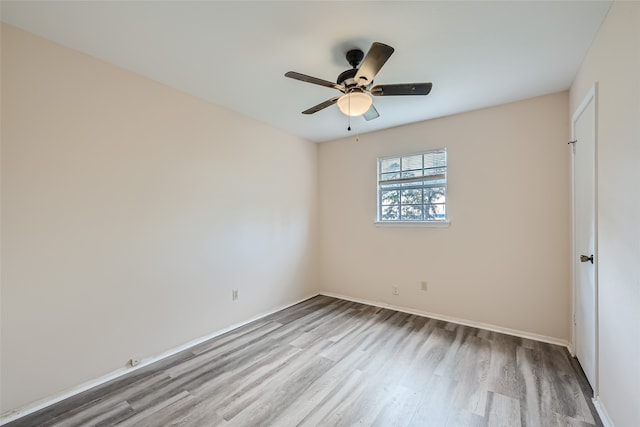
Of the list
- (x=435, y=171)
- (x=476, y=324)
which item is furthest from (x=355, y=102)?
(x=476, y=324)

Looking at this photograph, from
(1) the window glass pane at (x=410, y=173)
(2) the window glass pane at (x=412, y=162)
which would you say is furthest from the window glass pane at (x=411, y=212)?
(2) the window glass pane at (x=412, y=162)

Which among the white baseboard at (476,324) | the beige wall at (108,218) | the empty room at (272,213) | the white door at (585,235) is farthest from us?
the white baseboard at (476,324)

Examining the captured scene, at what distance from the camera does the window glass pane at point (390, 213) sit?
Answer: 12.5 ft

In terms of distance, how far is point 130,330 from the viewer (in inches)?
91.1

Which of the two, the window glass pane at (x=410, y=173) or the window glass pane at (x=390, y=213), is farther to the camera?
the window glass pane at (x=390, y=213)

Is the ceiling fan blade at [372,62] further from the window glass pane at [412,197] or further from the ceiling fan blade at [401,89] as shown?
the window glass pane at [412,197]

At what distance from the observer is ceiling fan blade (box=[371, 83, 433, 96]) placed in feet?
6.45

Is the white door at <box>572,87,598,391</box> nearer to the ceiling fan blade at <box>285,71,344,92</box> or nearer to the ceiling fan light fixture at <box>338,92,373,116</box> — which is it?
the ceiling fan light fixture at <box>338,92,373,116</box>

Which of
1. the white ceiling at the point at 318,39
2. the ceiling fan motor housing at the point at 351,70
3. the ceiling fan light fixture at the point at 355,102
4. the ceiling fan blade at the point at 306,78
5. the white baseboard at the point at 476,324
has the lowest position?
the white baseboard at the point at 476,324

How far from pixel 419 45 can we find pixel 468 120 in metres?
1.62

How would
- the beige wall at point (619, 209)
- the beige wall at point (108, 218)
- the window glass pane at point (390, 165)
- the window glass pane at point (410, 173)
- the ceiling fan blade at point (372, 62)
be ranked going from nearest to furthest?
the beige wall at point (619, 209), the ceiling fan blade at point (372, 62), the beige wall at point (108, 218), the window glass pane at point (410, 173), the window glass pane at point (390, 165)

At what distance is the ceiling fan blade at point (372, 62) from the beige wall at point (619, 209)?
1.16 meters

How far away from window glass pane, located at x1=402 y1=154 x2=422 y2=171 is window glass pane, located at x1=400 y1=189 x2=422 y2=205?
12.6 inches

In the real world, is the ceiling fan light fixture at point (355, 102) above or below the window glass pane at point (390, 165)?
above
